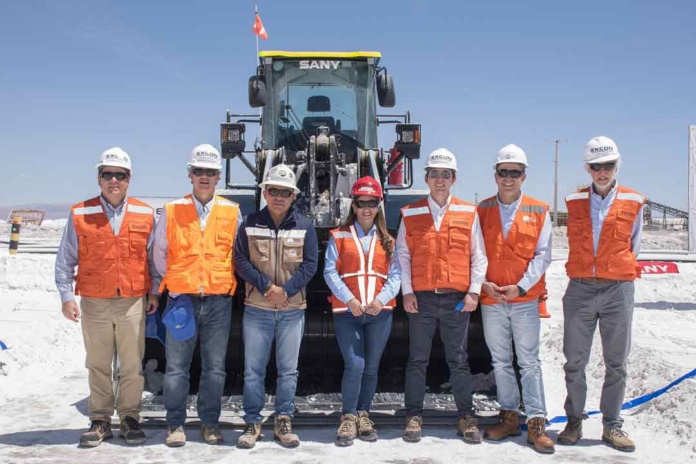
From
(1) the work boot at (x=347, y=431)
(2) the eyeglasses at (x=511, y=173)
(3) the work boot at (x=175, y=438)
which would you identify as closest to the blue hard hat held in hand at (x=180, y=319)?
(3) the work boot at (x=175, y=438)

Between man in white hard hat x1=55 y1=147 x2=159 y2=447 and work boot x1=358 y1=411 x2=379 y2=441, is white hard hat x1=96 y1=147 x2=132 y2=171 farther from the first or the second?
work boot x1=358 y1=411 x2=379 y2=441

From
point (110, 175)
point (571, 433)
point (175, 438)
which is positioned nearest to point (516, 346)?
point (571, 433)

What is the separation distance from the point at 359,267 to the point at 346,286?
17cm

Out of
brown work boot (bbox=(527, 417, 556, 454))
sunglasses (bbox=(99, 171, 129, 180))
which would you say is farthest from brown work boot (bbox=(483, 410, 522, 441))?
sunglasses (bbox=(99, 171, 129, 180))

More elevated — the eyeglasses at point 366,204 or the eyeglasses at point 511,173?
the eyeglasses at point 511,173

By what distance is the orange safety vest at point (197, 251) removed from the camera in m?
4.38

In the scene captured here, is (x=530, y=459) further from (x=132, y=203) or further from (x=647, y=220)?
(x=647, y=220)

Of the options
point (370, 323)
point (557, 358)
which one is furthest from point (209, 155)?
point (557, 358)

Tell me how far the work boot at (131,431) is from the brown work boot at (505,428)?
8.14 ft

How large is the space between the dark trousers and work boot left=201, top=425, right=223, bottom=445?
54.1 inches

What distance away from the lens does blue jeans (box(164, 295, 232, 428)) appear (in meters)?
4.43

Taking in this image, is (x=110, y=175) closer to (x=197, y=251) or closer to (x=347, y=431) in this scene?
(x=197, y=251)

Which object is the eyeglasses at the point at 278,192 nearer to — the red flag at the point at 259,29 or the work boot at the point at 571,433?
the work boot at the point at 571,433

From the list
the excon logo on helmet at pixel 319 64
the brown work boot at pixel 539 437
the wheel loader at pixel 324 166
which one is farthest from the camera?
the excon logo on helmet at pixel 319 64
